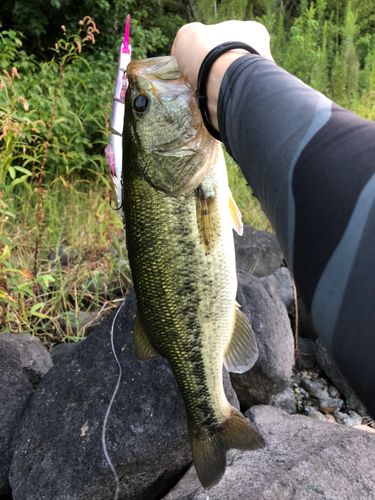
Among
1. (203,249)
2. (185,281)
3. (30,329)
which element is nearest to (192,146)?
(203,249)

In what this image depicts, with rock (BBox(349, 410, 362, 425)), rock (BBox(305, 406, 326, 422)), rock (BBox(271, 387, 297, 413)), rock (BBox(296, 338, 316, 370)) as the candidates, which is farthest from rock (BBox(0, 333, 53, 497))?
rock (BBox(349, 410, 362, 425))

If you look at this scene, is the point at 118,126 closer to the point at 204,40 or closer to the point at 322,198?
the point at 204,40

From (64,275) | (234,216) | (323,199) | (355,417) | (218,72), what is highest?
(218,72)

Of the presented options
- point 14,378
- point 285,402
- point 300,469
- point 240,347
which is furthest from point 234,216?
point 285,402

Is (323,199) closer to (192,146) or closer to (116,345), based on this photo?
(192,146)

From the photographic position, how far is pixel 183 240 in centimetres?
147

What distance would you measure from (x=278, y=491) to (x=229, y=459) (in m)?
0.37

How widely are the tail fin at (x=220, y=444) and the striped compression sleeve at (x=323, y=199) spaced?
3.28 feet

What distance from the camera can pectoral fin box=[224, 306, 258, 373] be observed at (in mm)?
1683

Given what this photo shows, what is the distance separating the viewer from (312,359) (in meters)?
3.23

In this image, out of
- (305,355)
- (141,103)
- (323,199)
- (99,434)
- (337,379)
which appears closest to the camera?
(323,199)

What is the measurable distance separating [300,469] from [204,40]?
180 cm

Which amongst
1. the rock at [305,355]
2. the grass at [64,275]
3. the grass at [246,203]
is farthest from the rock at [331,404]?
the grass at [246,203]

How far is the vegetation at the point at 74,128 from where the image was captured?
2816mm
